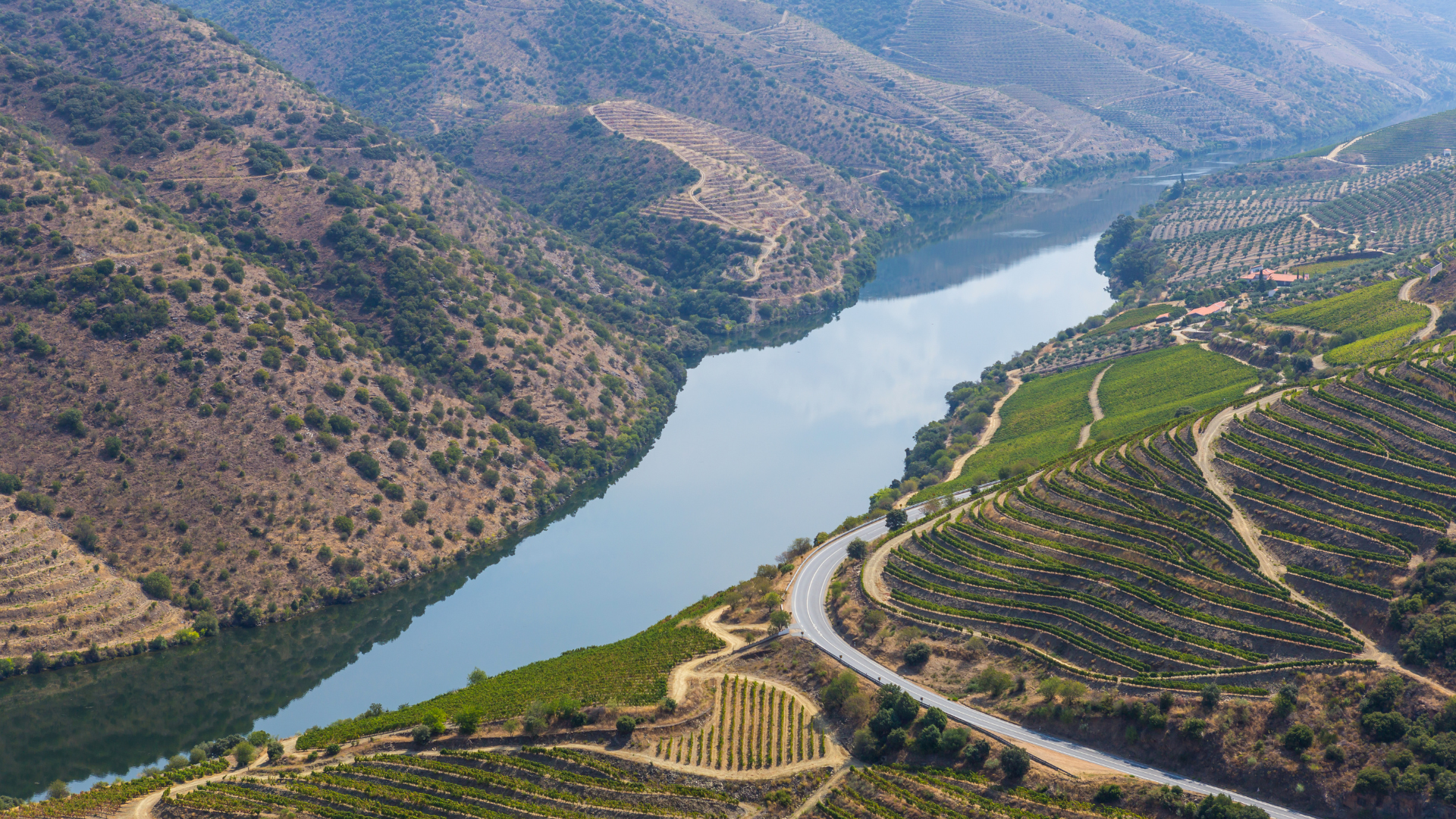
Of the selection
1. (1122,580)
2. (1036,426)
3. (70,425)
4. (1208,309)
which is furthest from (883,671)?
(1208,309)

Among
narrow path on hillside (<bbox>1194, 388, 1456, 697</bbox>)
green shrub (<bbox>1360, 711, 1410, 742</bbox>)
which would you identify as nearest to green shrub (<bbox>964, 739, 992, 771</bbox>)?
green shrub (<bbox>1360, 711, 1410, 742</bbox>)

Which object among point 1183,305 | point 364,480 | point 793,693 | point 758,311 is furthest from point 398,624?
point 1183,305

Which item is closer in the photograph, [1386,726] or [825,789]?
[1386,726]

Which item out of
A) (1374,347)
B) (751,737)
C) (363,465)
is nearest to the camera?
(751,737)

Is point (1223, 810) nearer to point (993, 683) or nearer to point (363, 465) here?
point (993, 683)

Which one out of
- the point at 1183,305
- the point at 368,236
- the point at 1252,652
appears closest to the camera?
the point at 1252,652

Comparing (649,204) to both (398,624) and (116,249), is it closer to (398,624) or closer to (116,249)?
(116,249)
